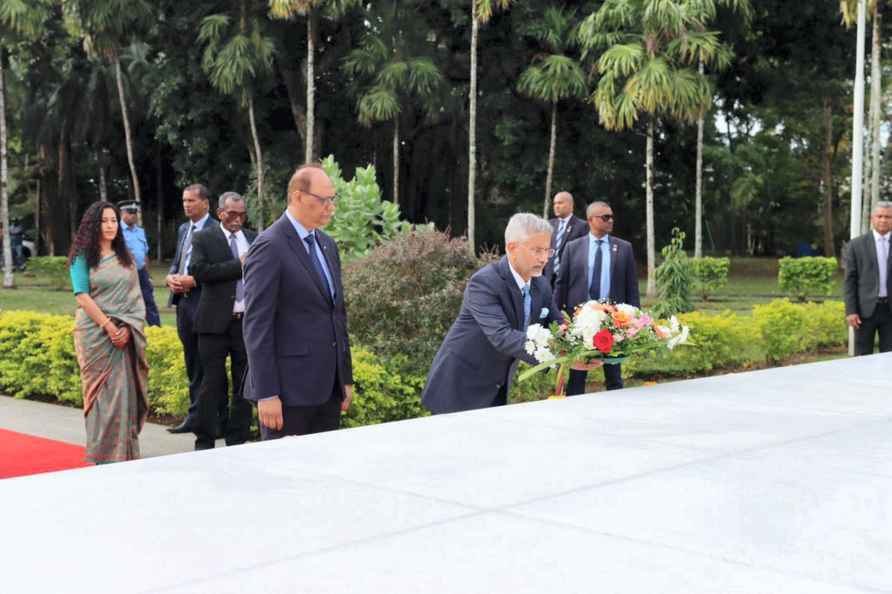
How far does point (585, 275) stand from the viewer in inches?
348

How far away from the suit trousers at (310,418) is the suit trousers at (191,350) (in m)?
2.88

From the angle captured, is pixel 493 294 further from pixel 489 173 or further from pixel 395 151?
pixel 489 173

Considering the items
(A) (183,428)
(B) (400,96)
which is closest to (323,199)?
(A) (183,428)

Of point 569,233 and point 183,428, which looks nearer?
point 183,428

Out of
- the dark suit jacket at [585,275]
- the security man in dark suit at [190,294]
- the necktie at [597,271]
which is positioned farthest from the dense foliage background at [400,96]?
the security man in dark suit at [190,294]

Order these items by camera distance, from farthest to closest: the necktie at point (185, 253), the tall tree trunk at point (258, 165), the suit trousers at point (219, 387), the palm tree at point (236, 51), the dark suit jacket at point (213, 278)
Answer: the tall tree trunk at point (258, 165) < the palm tree at point (236, 51) < the necktie at point (185, 253) < the suit trousers at point (219, 387) < the dark suit jacket at point (213, 278)

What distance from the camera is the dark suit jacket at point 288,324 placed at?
4.90m

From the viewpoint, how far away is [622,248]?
888 cm

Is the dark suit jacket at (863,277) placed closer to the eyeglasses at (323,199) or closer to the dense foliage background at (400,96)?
the eyeglasses at (323,199)

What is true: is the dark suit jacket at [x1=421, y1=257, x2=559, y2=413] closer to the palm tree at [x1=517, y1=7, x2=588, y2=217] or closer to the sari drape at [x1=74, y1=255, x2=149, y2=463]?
the sari drape at [x1=74, y1=255, x2=149, y2=463]

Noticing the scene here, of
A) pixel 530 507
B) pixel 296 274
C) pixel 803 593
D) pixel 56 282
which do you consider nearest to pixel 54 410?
pixel 296 274

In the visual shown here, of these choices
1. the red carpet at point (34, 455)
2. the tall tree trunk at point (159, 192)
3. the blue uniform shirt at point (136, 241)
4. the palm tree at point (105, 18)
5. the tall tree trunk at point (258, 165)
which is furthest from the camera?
the tall tree trunk at point (159, 192)

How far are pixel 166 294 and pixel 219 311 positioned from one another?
18.9 m

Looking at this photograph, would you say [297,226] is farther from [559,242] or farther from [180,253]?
[559,242]
